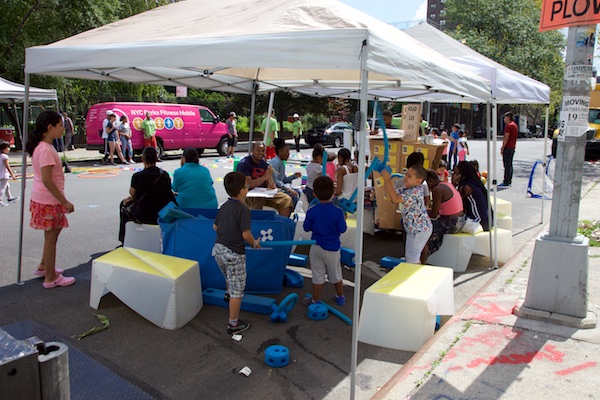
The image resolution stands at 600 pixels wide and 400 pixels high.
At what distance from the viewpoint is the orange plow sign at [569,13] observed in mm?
4180

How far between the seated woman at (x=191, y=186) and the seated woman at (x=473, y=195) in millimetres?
3420

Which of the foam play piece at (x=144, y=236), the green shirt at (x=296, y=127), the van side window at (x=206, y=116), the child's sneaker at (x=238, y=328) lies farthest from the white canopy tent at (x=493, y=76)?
the green shirt at (x=296, y=127)

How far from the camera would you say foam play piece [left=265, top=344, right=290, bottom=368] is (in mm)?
3744

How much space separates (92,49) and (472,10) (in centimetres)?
4538

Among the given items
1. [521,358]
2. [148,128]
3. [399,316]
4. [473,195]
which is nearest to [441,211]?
[473,195]

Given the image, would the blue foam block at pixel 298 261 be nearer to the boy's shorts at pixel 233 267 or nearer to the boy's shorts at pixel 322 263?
the boy's shorts at pixel 322 263

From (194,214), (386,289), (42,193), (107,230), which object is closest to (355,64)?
(386,289)

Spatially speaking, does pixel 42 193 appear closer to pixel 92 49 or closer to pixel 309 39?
pixel 92 49

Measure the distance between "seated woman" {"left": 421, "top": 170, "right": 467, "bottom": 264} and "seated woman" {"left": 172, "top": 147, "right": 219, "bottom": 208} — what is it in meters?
2.78

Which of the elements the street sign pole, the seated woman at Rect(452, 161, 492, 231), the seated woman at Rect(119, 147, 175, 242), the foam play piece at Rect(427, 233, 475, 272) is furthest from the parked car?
the street sign pole

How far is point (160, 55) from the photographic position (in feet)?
13.1

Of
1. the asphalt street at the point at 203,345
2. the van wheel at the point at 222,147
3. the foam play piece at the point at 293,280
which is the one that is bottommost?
the asphalt street at the point at 203,345

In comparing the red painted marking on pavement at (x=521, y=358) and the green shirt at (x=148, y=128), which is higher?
the green shirt at (x=148, y=128)

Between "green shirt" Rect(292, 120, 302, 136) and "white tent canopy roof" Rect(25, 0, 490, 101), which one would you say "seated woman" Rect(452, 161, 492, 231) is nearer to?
"white tent canopy roof" Rect(25, 0, 490, 101)
